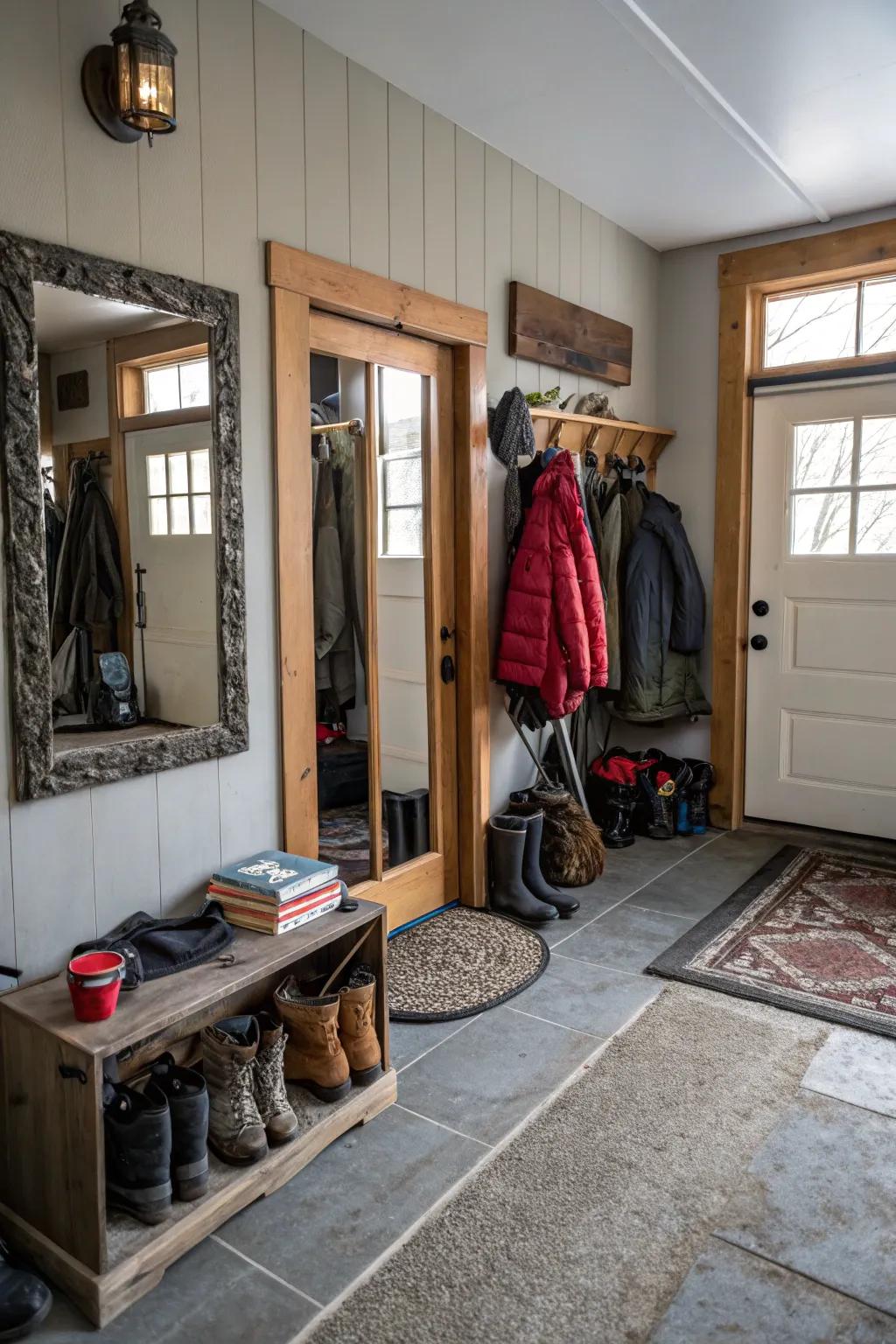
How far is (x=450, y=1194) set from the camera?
188cm

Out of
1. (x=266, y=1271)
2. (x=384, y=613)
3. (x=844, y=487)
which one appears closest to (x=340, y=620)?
(x=384, y=613)

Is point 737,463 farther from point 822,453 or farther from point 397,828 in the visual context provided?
point 397,828

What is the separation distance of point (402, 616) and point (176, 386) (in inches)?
43.3

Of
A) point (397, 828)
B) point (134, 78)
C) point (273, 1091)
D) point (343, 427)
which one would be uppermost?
point (134, 78)

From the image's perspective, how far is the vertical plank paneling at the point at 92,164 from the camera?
1.97 meters

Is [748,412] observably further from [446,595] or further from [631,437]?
[446,595]

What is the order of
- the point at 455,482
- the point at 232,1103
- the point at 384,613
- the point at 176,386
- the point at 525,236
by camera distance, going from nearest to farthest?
the point at 232,1103
the point at 176,386
the point at 384,613
the point at 455,482
the point at 525,236

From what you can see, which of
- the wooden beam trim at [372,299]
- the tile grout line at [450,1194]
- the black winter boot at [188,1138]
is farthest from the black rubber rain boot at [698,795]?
the black winter boot at [188,1138]

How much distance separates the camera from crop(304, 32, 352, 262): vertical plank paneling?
256cm

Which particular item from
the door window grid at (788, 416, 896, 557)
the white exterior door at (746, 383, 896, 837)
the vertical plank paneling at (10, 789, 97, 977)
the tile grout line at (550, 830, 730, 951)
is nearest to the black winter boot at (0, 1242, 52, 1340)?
the vertical plank paneling at (10, 789, 97, 977)

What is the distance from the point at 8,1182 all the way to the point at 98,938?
49 cm

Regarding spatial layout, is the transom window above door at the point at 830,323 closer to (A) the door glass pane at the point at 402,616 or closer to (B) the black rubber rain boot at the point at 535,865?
(A) the door glass pane at the point at 402,616

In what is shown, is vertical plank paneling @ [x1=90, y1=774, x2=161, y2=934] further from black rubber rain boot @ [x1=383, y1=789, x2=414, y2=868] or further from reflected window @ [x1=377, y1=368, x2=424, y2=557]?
reflected window @ [x1=377, y1=368, x2=424, y2=557]

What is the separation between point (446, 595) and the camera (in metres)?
3.29
